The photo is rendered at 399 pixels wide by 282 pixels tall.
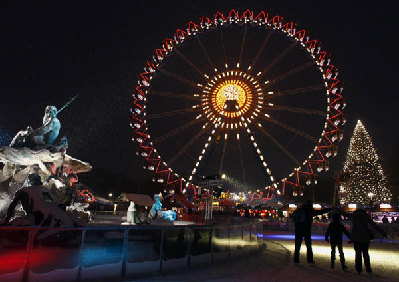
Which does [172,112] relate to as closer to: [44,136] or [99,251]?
[44,136]

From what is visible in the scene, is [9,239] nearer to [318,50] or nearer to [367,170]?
[318,50]

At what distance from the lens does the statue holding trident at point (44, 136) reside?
59.1 ft

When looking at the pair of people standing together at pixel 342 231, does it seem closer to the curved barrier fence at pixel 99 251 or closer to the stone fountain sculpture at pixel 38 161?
the curved barrier fence at pixel 99 251

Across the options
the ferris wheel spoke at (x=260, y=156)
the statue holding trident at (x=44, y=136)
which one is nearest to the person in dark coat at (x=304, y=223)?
the statue holding trident at (x=44, y=136)

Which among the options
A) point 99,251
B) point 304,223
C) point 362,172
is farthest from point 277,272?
point 362,172

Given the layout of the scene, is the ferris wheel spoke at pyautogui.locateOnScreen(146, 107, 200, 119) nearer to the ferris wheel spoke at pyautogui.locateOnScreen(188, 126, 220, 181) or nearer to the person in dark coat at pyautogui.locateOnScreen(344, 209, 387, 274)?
→ the ferris wheel spoke at pyautogui.locateOnScreen(188, 126, 220, 181)

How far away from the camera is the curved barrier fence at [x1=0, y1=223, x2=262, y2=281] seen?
19.3ft

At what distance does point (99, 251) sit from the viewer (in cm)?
674

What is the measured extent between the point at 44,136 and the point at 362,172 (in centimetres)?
4065

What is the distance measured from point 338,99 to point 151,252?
76.7 feet

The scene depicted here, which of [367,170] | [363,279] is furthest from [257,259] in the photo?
[367,170]

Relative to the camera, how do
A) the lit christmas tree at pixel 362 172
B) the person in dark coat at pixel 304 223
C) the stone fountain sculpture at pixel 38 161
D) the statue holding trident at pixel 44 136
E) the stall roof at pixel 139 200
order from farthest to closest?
the stall roof at pixel 139 200, the lit christmas tree at pixel 362 172, the statue holding trident at pixel 44 136, the stone fountain sculpture at pixel 38 161, the person in dark coat at pixel 304 223

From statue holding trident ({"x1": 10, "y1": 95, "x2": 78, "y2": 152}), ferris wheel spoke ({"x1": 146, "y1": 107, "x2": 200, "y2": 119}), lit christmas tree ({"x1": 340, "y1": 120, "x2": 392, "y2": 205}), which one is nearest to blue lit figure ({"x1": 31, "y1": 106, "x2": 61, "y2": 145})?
statue holding trident ({"x1": 10, "y1": 95, "x2": 78, "y2": 152})

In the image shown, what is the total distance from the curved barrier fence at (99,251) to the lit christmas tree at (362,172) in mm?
42659
